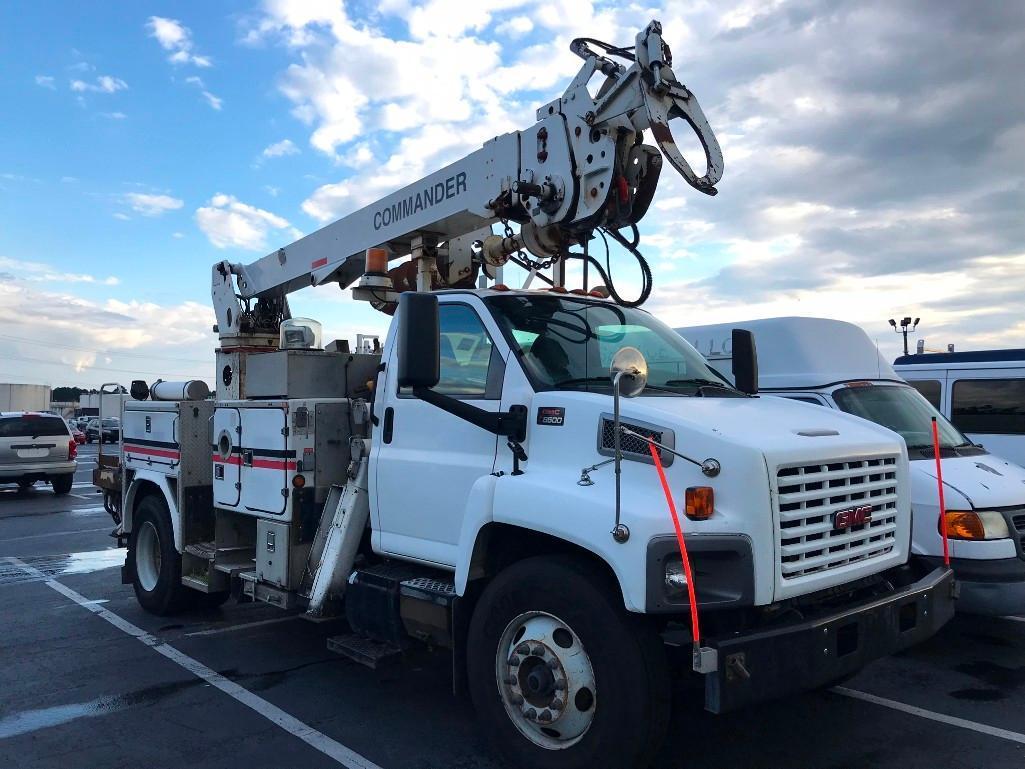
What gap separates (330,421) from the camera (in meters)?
5.44

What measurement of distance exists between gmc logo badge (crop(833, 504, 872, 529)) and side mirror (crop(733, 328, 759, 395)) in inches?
56.8

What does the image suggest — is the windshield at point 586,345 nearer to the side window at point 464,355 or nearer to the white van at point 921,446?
the side window at point 464,355

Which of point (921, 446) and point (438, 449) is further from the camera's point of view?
point (921, 446)

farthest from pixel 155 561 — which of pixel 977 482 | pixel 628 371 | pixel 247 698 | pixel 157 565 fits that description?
pixel 977 482

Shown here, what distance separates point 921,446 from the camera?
6488 millimetres

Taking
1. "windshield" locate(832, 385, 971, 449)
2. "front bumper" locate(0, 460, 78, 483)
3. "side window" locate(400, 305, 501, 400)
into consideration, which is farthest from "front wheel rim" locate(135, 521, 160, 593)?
"front bumper" locate(0, 460, 78, 483)

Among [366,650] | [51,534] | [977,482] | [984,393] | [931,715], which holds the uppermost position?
[984,393]

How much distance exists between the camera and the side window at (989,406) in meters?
9.58

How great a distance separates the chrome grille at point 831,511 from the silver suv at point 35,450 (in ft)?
57.7

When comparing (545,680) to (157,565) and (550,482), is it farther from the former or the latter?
(157,565)

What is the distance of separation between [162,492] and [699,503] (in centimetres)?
512

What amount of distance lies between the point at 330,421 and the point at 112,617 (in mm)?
3281

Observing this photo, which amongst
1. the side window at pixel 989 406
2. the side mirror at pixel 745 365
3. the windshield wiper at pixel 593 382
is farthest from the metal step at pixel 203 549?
the side window at pixel 989 406

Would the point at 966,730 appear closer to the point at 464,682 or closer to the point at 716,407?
the point at 716,407
